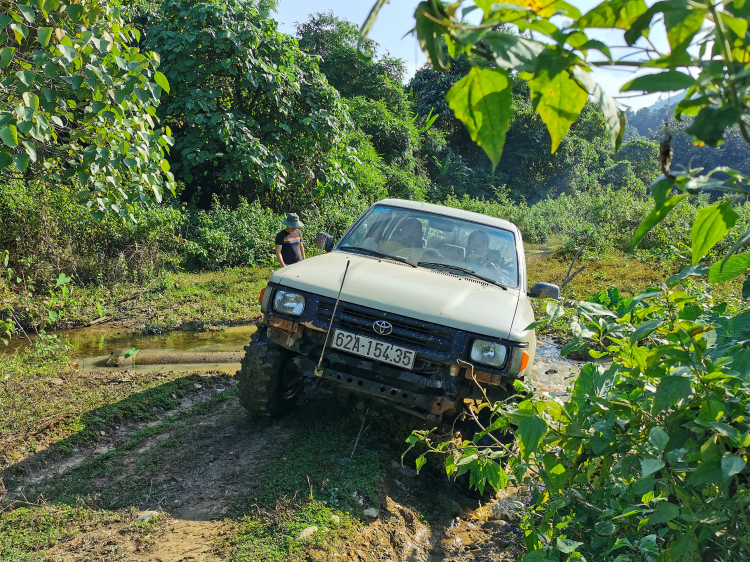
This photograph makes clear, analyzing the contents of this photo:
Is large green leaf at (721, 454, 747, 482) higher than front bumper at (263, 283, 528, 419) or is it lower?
higher

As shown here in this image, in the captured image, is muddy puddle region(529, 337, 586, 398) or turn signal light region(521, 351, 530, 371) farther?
muddy puddle region(529, 337, 586, 398)

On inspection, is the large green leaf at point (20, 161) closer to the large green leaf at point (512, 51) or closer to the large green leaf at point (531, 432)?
the large green leaf at point (531, 432)

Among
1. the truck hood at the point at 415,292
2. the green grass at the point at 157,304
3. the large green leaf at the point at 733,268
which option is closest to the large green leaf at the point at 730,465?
the large green leaf at the point at 733,268

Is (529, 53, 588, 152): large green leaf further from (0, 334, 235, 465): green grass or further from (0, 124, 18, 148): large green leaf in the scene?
(0, 334, 235, 465): green grass

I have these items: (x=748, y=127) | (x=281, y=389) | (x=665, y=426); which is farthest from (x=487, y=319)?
(x=748, y=127)

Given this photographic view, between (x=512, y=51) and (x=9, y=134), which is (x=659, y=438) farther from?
(x=9, y=134)

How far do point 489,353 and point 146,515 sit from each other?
6.92 ft

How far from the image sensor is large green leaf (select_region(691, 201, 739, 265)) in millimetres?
907

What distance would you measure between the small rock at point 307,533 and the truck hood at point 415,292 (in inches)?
51.4

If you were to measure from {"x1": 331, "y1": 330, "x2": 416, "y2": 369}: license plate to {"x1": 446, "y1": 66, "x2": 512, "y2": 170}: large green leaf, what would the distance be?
280 centimetres

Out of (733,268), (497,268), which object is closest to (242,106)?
(497,268)

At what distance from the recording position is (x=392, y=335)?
11.7ft

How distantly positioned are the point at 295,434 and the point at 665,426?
307cm

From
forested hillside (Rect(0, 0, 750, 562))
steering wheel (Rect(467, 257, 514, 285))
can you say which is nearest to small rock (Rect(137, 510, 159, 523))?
forested hillside (Rect(0, 0, 750, 562))
